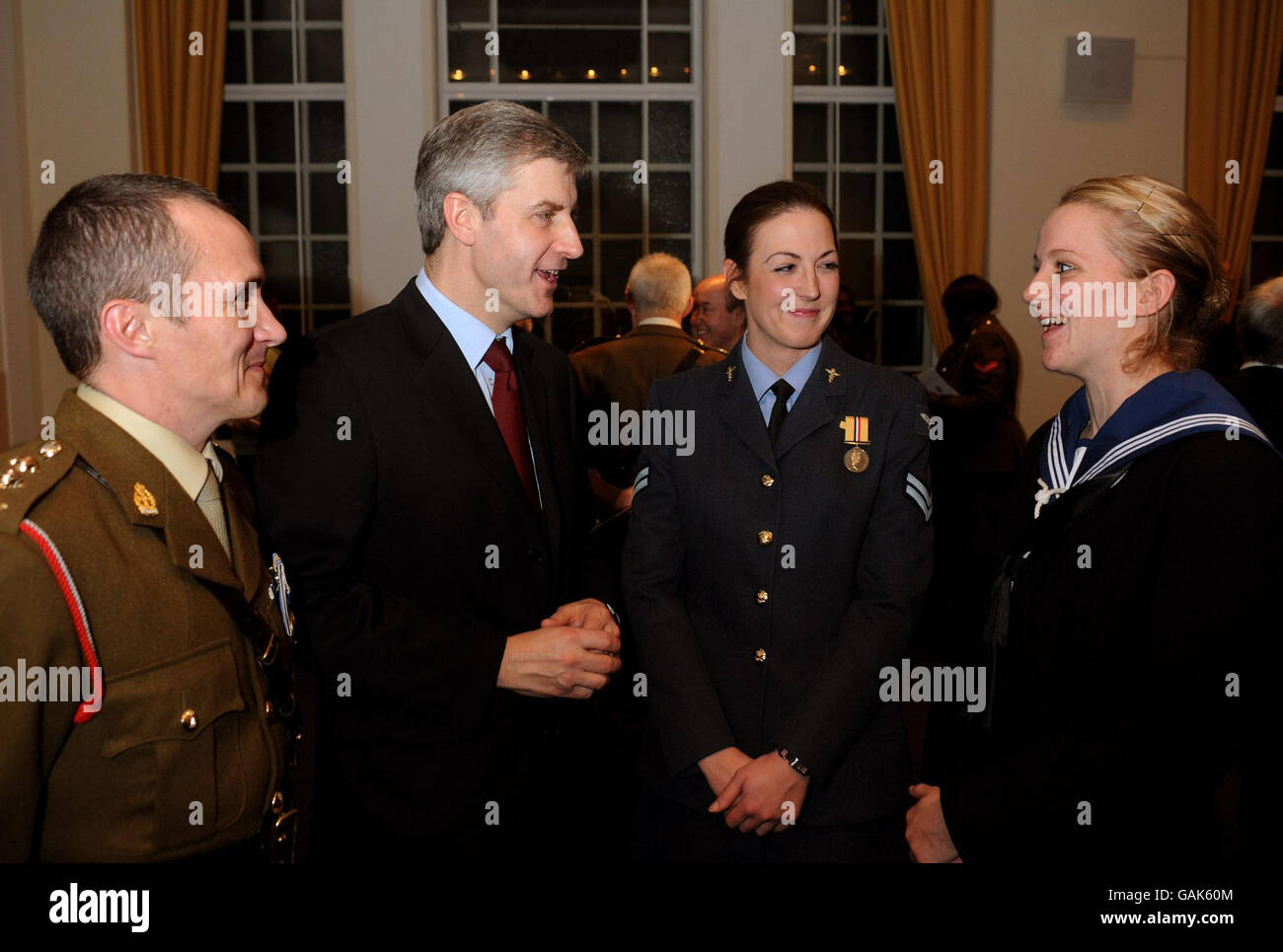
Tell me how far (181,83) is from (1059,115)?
554 centimetres

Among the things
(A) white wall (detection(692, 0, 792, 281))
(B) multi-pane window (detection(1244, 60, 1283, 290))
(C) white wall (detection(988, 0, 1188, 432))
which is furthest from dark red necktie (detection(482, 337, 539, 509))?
(B) multi-pane window (detection(1244, 60, 1283, 290))

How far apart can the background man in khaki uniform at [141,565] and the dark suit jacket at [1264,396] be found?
8.52 ft

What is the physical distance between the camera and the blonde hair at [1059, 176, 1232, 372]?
1.53 m

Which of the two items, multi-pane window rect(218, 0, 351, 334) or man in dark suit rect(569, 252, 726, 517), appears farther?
multi-pane window rect(218, 0, 351, 334)

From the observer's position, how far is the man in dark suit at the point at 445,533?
162 cm

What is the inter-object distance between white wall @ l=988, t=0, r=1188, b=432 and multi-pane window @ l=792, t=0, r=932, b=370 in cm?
65

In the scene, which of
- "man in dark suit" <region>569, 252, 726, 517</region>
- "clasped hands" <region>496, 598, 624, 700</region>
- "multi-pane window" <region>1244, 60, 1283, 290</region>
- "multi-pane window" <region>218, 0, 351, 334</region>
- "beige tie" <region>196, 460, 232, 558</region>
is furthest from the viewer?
"multi-pane window" <region>1244, 60, 1283, 290</region>

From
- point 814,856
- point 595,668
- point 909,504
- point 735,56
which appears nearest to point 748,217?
point 909,504

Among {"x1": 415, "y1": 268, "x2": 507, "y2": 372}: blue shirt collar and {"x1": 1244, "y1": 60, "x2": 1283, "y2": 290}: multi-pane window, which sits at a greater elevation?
{"x1": 1244, "y1": 60, "x2": 1283, "y2": 290}: multi-pane window

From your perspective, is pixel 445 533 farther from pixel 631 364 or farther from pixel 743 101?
pixel 743 101

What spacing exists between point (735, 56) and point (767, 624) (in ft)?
18.7

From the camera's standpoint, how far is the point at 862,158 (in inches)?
283

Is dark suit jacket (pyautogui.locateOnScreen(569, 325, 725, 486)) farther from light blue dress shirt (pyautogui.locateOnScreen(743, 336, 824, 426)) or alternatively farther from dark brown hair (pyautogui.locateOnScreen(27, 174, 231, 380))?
dark brown hair (pyautogui.locateOnScreen(27, 174, 231, 380))
